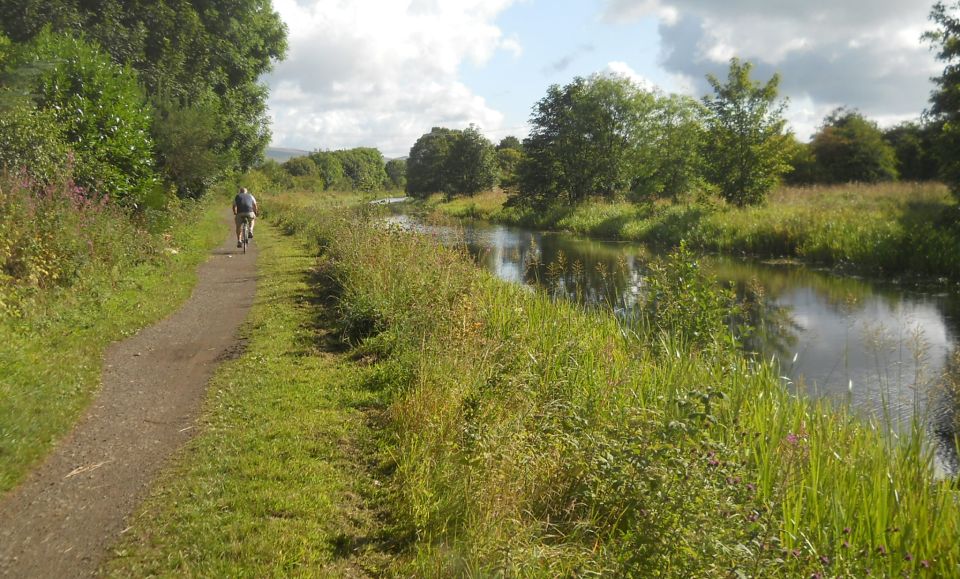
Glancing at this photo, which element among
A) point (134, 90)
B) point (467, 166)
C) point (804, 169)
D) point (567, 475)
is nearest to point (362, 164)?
point (467, 166)

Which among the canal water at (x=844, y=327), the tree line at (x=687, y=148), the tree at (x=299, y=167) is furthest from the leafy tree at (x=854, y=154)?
the tree at (x=299, y=167)

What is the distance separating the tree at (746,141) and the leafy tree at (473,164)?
3733 cm

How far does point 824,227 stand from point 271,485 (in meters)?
21.3

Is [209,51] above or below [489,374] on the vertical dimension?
above

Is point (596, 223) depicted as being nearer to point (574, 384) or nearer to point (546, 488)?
point (574, 384)

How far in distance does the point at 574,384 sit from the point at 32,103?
12079mm

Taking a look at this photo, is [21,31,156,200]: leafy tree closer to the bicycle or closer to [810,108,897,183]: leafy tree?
the bicycle

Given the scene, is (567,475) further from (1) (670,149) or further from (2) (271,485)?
(1) (670,149)

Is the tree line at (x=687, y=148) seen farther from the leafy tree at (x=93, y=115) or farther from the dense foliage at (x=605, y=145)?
the leafy tree at (x=93, y=115)

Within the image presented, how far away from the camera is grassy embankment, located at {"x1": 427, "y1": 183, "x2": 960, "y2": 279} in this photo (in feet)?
57.6

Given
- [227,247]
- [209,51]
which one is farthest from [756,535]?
[209,51]

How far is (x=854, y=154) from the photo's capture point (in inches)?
1722

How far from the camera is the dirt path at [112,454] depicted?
3.84 metres

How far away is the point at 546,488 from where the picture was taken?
14.6 feet
